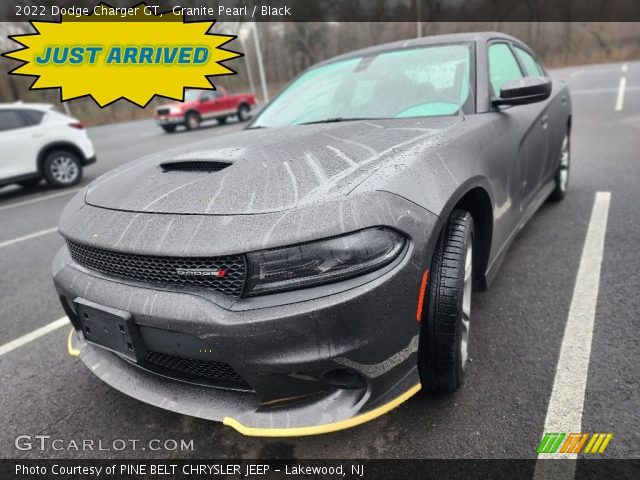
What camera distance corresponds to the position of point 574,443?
167 centimetres

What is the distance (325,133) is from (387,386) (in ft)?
4.24

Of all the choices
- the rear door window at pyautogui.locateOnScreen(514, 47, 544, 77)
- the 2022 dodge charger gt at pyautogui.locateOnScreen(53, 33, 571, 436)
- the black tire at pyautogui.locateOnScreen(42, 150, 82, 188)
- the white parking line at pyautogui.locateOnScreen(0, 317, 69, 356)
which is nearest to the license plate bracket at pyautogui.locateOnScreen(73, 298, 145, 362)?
the 2022 dodge charger gt at pyautogui.locateOnScreen(53, 33, 571, 436)

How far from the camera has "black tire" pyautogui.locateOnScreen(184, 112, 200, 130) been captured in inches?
691

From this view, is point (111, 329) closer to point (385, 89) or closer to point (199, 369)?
point (199, 369)

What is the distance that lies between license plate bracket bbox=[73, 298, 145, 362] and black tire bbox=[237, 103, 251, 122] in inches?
747

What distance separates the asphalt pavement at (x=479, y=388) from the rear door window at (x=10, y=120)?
16.2 ft

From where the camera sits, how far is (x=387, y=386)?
61.4 inches

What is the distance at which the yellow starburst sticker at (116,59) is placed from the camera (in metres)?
5.64

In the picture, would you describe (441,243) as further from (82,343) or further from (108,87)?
(108,87)

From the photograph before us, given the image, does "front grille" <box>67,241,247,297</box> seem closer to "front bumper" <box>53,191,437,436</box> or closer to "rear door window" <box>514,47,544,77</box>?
"front bumper" <box>53,191,437,436</box>

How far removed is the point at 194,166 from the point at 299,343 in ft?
3.42

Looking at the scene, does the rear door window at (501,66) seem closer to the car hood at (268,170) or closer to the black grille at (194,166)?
the car hood at (268,170)

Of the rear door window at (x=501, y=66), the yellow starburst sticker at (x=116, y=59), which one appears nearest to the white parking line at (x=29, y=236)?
the yellow starburst sticker at (x=116, y=59)

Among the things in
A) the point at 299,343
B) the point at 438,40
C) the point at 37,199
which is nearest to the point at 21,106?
Answer: the point at 37,199
